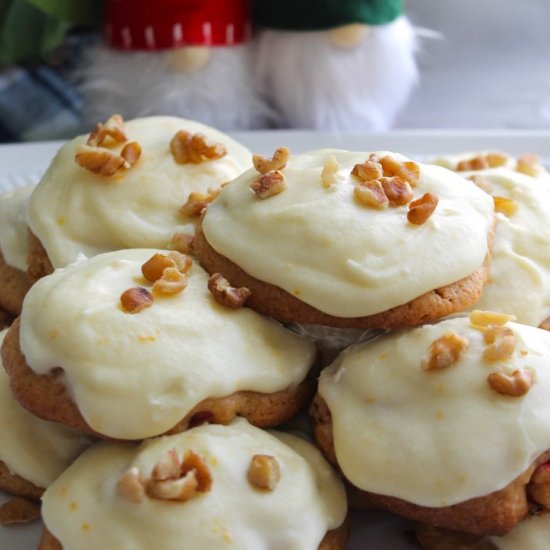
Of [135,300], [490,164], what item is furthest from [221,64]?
[135,300]

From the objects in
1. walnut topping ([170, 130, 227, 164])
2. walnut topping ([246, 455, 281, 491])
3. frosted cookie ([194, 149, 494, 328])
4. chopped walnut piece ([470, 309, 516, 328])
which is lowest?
walnut topping ([246, 455, 281, 491])

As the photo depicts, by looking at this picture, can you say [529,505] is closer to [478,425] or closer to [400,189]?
[478,425]

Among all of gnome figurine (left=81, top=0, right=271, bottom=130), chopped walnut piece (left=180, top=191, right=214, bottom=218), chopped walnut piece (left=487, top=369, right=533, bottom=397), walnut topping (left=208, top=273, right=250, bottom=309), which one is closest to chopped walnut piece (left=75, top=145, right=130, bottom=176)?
chopped walnut piece (left=180, top=191, right=214, bottom=218)

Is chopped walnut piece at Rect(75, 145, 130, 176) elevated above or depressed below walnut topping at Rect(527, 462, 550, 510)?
above

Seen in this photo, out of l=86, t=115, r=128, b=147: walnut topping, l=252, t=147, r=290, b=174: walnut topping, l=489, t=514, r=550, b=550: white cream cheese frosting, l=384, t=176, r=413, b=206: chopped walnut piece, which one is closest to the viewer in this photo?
l=489, t=514, r=550, b=550: white cream cheese frosting

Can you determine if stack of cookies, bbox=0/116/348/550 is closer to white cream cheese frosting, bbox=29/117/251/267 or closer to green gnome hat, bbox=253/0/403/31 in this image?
white cream cheese frosting, bbox=29/117/251/267

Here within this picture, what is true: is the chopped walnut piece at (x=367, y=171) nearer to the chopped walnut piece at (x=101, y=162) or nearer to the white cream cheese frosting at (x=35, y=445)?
the chopped walnut piece at (x=101, y=162)

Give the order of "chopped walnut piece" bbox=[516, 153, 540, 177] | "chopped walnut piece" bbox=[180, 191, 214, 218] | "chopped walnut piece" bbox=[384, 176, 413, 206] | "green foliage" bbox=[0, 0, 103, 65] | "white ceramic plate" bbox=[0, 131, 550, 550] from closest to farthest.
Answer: "chopped walnut piece" bbox=[384, 176, 413, 206]
"chopped walnut piece" bbox=[180, 191, 214, 218]
"chopped walnut piece" bbox=[516, 153, 540, 177]
"white ceramic plate" bbox=[0, 131, 550, 550]
"green foliage" bbox=[0, 0, 103, 65]
